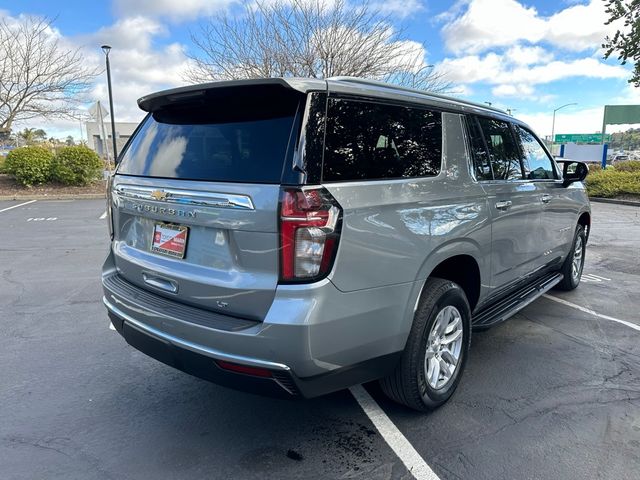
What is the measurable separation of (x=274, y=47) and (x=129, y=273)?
15.4 meters

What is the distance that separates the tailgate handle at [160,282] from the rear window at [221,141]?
0.58m

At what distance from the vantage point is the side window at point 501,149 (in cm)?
362

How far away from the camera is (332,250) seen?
2.18 metres

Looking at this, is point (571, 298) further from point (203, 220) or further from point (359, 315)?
point (203, 220)

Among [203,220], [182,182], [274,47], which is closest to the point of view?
[203,220]

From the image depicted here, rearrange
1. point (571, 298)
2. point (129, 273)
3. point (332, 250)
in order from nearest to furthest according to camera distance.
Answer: point (332, 250) < point (129, 273) < point (571, 298)

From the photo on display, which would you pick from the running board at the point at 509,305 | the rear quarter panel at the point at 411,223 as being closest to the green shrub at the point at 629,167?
the running board at the point at 509,305

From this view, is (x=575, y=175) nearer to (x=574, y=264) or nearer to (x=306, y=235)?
(x=574, y=264)

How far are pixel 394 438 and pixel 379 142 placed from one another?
67.5 inches

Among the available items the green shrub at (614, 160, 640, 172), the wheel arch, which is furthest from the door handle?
the green shrub at (614, 160, 640, 172)

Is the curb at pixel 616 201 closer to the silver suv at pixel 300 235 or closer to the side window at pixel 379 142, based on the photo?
the silver suv at pixel 300 235

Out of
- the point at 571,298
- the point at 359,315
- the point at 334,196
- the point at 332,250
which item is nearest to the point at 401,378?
the point at 359,315

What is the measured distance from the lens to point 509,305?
153 inches

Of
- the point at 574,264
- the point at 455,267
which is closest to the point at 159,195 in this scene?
the point at 455,267
